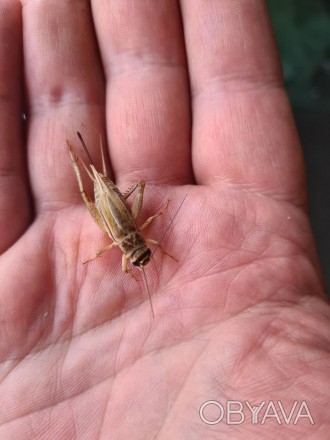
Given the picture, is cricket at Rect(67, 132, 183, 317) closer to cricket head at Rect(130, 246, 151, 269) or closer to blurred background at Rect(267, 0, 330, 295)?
cricket head at Rect(130, 246, 151, 269)

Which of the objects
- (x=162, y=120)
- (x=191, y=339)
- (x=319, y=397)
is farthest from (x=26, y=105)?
(x=319, y=397)

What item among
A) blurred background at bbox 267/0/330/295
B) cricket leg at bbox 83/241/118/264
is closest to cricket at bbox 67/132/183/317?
cricket leg at bbox 83/241/118/264

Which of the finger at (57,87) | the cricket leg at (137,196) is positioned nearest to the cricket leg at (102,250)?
the cricket leg at (137,196)

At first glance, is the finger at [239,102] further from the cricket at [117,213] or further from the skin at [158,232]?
the cricket at [117,213]

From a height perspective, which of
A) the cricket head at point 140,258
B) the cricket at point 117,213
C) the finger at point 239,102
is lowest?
the cricket head at point 140,258

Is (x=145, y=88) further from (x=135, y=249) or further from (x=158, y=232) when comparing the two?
(x=135, y=249)
